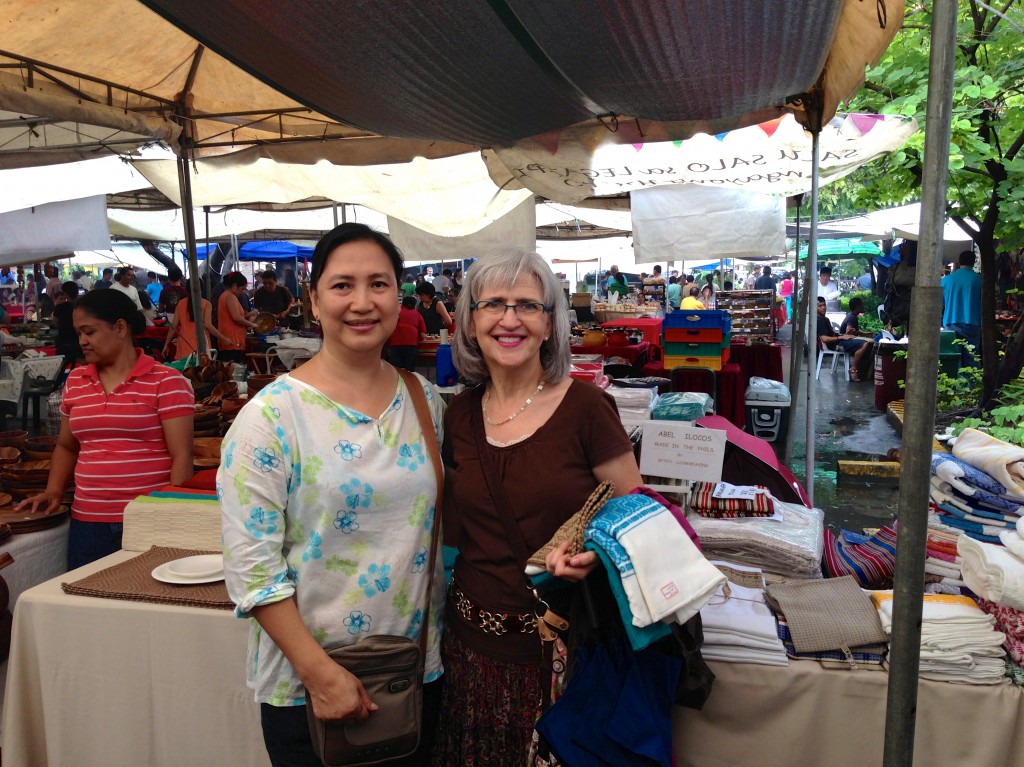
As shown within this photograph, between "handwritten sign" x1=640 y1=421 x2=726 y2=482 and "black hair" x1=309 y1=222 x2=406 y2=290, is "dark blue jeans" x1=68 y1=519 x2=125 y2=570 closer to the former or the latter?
"black hair" x1=309 y1=222 x2=406 y2=290

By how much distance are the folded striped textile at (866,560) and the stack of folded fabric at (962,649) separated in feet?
1.13

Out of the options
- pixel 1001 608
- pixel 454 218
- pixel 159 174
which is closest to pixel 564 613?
pixel 1001 608

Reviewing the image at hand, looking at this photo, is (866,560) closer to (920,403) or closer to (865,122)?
(920,403)

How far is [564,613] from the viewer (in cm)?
174

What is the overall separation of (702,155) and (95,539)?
4315 millimetres

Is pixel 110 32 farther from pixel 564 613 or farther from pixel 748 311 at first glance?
pixel 748 311

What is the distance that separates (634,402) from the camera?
4293 mm

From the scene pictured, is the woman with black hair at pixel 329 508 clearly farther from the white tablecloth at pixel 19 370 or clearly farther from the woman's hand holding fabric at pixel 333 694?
the white tablecloth at pixel 19 370

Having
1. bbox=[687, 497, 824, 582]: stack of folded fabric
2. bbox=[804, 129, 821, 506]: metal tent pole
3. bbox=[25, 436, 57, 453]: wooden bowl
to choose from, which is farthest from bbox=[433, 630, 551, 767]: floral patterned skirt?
bbox=[25, 436, 57, 453]: wooden bowl

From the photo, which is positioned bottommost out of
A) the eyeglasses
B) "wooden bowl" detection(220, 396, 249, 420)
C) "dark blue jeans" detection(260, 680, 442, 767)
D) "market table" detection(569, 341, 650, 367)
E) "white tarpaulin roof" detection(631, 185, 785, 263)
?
"dark blue jeans" detection(260, 680, 442, 767)

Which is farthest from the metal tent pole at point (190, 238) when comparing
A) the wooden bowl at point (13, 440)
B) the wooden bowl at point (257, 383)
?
the wooden bowl at point (13, 440)

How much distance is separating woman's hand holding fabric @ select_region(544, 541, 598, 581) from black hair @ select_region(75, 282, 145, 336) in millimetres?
2353

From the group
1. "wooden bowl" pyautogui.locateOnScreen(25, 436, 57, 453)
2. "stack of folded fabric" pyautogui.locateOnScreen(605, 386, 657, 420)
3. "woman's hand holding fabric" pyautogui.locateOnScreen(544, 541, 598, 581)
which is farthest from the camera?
"stack of folded fabric" pyautogui.locateOnScreen(605, 386, 657, 420)

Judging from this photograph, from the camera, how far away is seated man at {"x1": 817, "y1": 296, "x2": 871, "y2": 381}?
47.0ft
